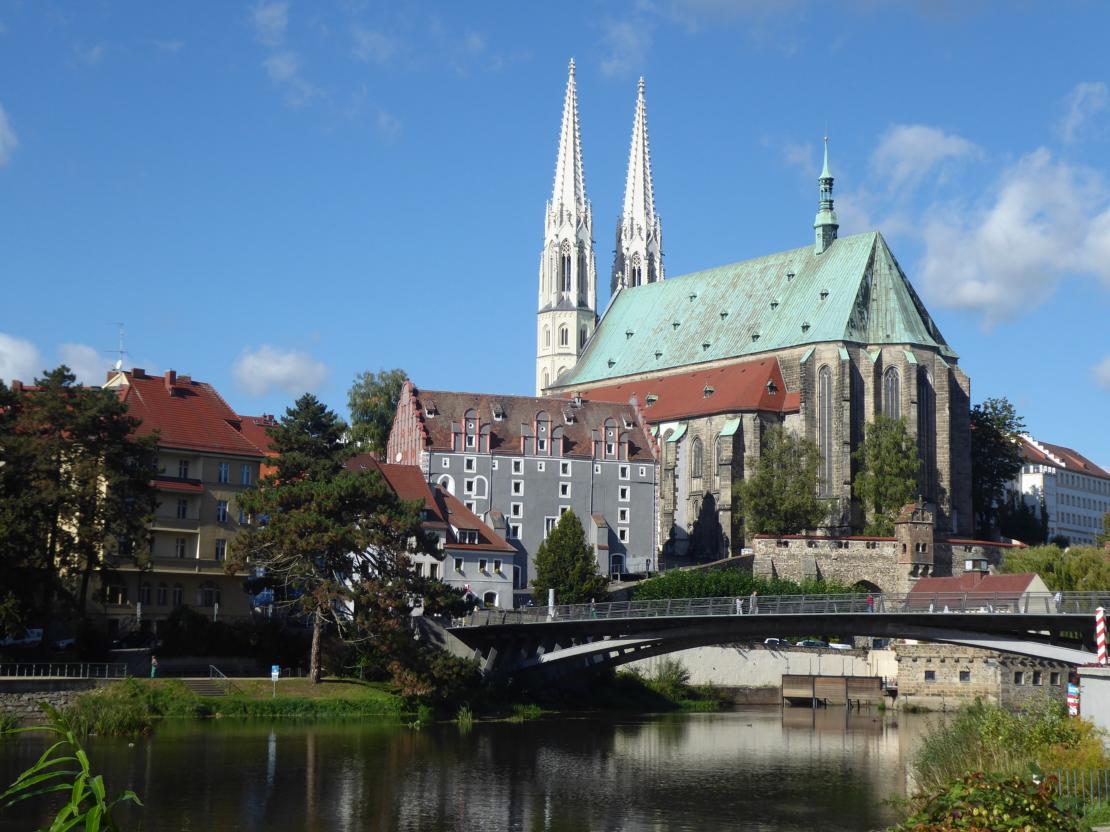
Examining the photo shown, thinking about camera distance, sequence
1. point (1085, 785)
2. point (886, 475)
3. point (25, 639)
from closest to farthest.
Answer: point (1085, 785) → point (25, 639) → point (886, 475)

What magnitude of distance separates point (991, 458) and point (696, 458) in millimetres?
23754

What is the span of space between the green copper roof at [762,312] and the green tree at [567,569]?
32.0 m

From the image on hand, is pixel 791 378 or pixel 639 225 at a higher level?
pixel 639 225

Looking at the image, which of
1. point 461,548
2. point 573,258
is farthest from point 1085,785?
point 573,258

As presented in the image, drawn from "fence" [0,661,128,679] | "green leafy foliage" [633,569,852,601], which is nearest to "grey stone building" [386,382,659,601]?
"green leafy foliage" [633,569,852,601]

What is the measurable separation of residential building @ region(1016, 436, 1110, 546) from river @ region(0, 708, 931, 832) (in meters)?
105

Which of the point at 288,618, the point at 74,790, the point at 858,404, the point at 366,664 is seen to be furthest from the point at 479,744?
the point at 858,404

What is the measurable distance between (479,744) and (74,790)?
4768cm

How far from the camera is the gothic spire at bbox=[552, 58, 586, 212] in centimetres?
14762

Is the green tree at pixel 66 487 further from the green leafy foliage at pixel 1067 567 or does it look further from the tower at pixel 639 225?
the tower at pixel 639 225

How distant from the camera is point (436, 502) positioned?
87000mm

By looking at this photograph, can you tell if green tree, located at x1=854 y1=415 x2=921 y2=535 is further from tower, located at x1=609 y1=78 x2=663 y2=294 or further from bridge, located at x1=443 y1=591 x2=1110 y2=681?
tower, located at x1=609 y1=78 x2=663 y2=294

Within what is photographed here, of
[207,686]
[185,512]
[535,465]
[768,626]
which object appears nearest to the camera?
[768,626]

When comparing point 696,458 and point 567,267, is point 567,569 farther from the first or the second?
point 567,267
